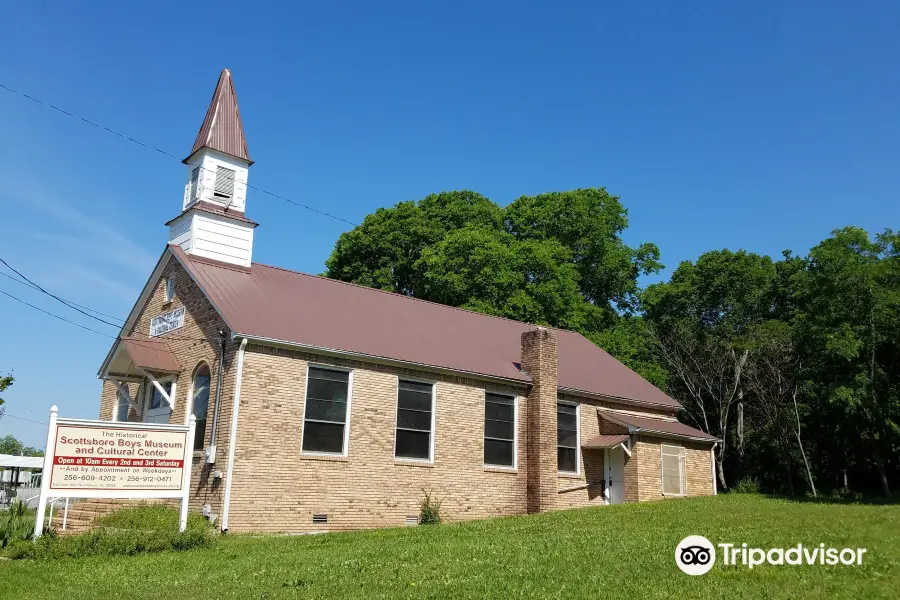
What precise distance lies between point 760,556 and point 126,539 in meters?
10.2

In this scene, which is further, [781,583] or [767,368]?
[767,368]

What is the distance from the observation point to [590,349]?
30391mm

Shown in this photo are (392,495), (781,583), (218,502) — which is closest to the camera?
(781,583)

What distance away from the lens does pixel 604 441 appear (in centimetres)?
2438

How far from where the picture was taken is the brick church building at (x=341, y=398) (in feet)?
57.8

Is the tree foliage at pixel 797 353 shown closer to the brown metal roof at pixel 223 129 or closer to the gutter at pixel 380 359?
the gutter at pixel 380 359

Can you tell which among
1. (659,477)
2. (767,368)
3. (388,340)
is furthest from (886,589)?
(767,368)

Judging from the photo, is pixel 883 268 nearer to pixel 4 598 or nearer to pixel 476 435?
pixel 476 435

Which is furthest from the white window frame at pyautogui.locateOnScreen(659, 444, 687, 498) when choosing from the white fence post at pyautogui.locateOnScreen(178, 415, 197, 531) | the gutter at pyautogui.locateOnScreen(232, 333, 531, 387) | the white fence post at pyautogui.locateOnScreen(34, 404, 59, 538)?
the white fence post at pyautogui.locateOnScreen(34, 404, 59, 538)

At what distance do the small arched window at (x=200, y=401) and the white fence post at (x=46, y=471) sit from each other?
16.7 ft

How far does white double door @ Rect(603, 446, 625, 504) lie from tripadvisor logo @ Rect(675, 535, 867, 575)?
1442 centimetres

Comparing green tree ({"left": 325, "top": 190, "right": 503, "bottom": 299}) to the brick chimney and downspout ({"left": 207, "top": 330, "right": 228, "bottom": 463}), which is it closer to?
the brick chimney

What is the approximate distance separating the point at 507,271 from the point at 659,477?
48.1 ft

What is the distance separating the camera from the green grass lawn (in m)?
8.71
